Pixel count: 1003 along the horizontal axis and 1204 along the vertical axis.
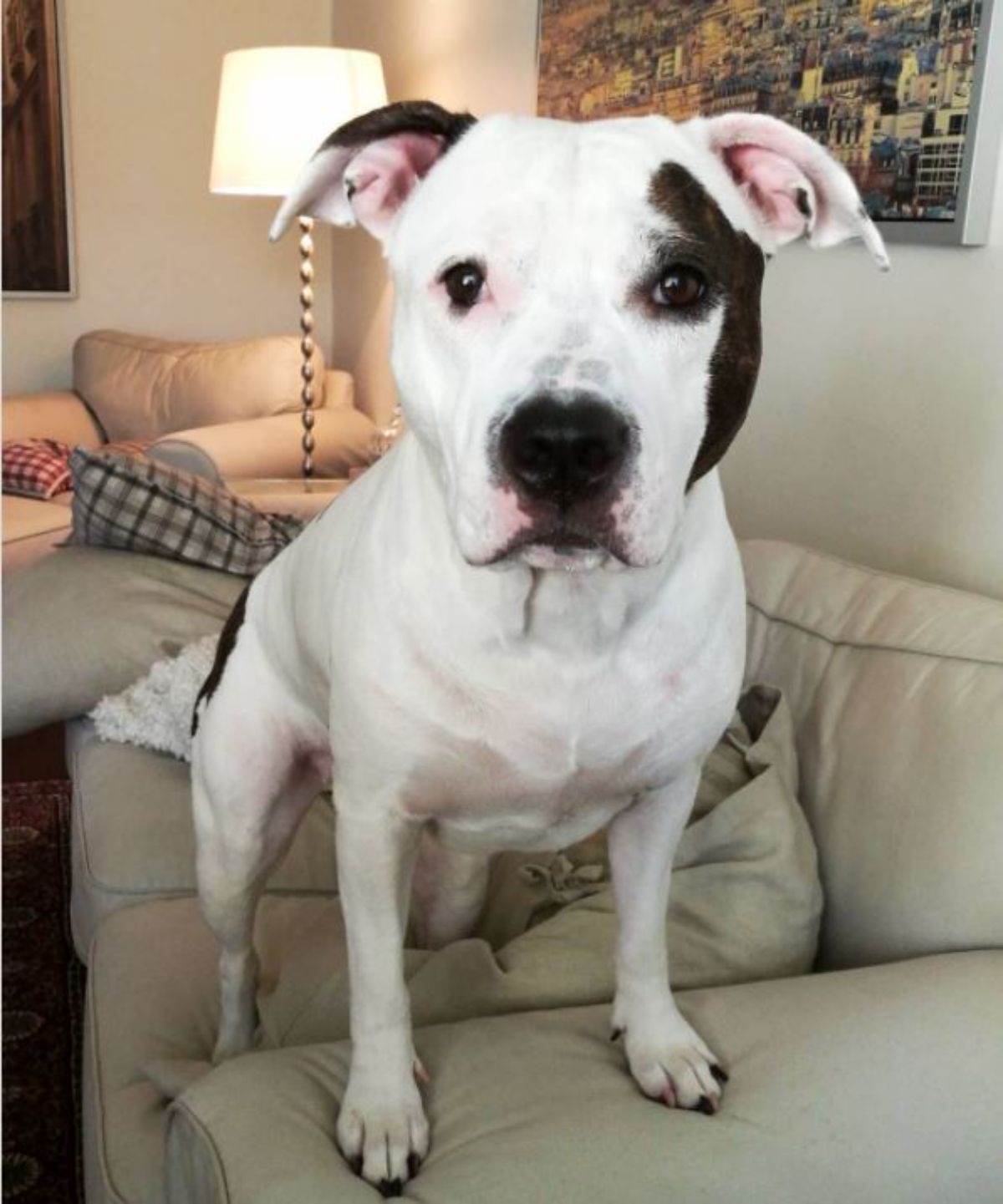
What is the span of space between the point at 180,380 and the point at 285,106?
4.86 feet

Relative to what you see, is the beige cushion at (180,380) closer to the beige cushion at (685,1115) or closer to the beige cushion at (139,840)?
the beige cushion at (139,840)

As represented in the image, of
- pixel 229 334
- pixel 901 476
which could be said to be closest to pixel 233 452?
pixel 229 334

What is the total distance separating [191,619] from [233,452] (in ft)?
5.79

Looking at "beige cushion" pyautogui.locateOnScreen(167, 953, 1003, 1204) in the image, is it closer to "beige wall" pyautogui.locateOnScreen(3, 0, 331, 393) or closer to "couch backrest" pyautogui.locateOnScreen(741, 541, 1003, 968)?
"couch backrest" pyautogui.locateOnScreen(741, 541, 1003, 968)

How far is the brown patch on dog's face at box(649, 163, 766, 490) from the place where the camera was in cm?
99

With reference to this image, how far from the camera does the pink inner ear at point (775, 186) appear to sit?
3.68 ft

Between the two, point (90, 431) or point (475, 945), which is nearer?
point (475, 945)

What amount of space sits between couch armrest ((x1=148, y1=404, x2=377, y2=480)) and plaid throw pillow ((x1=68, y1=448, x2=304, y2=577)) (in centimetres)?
123

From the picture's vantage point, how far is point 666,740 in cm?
115

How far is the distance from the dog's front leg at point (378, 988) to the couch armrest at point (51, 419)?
12.6 ft

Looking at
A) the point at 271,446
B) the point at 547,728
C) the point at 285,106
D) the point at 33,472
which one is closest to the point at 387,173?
the point at 547,728

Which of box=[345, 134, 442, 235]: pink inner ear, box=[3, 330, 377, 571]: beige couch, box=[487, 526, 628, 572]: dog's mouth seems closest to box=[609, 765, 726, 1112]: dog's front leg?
box=[487, 526, 628, 572]: dog's mouth

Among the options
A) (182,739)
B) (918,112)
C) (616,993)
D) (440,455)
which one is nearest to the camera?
(440,455)

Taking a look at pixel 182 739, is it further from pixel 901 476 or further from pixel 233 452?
pixel 233 452
